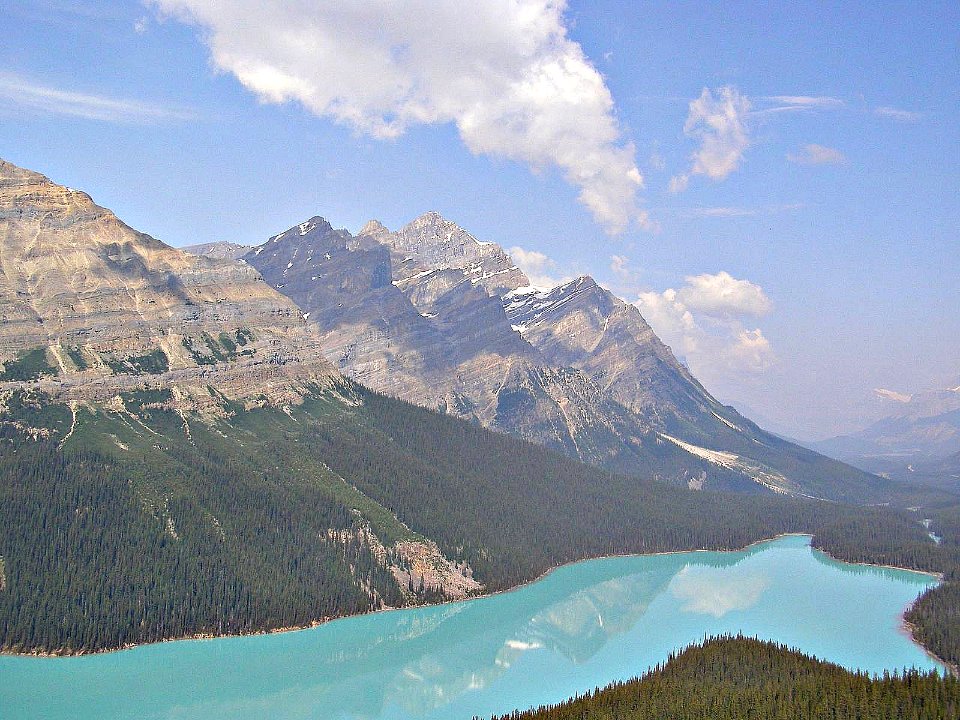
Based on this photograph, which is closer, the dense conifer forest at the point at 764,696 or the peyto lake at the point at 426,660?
the dense conifer forest at the point at 764,696

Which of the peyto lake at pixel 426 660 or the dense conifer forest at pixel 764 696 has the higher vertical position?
the dense conifer forest at pixel 764 696

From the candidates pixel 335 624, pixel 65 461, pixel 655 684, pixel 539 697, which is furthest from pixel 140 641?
pixel 655 684

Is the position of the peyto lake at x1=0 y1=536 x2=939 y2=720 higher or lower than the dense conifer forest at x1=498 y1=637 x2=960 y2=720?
lower

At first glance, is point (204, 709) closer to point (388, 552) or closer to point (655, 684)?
point (655, 684)

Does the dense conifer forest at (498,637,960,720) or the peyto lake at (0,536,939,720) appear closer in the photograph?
the dense conifer forest at (498,637,960,720)
